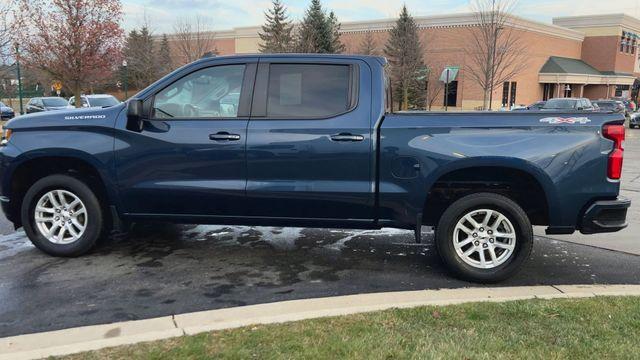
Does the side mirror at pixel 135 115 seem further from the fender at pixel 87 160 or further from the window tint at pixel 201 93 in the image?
the fender at pixel 87 160

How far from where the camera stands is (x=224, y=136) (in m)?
4.95

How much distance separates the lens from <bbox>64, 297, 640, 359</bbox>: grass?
3.24 m

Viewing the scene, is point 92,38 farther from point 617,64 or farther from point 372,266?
point 617,64

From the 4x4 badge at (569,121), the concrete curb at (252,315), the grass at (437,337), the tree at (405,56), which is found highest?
the tree at (405,56)

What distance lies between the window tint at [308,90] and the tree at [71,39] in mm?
19912

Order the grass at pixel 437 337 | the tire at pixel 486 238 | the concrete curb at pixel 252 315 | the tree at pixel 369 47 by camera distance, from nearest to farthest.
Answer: the grass at pixel 437 337, the concrete curb at pixel 252 315, the tire at pixel 486 238, the tree at pixel 369 47

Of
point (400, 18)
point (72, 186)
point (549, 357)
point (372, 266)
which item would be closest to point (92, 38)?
point (72, 186)

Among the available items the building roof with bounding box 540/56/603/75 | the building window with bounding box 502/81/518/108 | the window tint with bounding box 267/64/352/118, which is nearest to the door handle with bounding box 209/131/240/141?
the window tint with bounding box 267/64/352/118

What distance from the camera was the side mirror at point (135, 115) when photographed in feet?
16.2

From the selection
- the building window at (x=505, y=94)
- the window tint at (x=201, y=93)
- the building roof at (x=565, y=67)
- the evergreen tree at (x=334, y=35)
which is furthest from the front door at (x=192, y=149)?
the building roof at (x=565, y=67)

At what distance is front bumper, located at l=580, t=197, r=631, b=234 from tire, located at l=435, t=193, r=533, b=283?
0.50m

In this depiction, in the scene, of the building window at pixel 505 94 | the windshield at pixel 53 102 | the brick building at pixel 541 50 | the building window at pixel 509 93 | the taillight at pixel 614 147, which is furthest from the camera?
the building window at pixel 509 93

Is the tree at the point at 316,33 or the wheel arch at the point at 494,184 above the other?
the tree at the point at 316,33

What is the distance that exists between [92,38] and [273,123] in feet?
66.7
